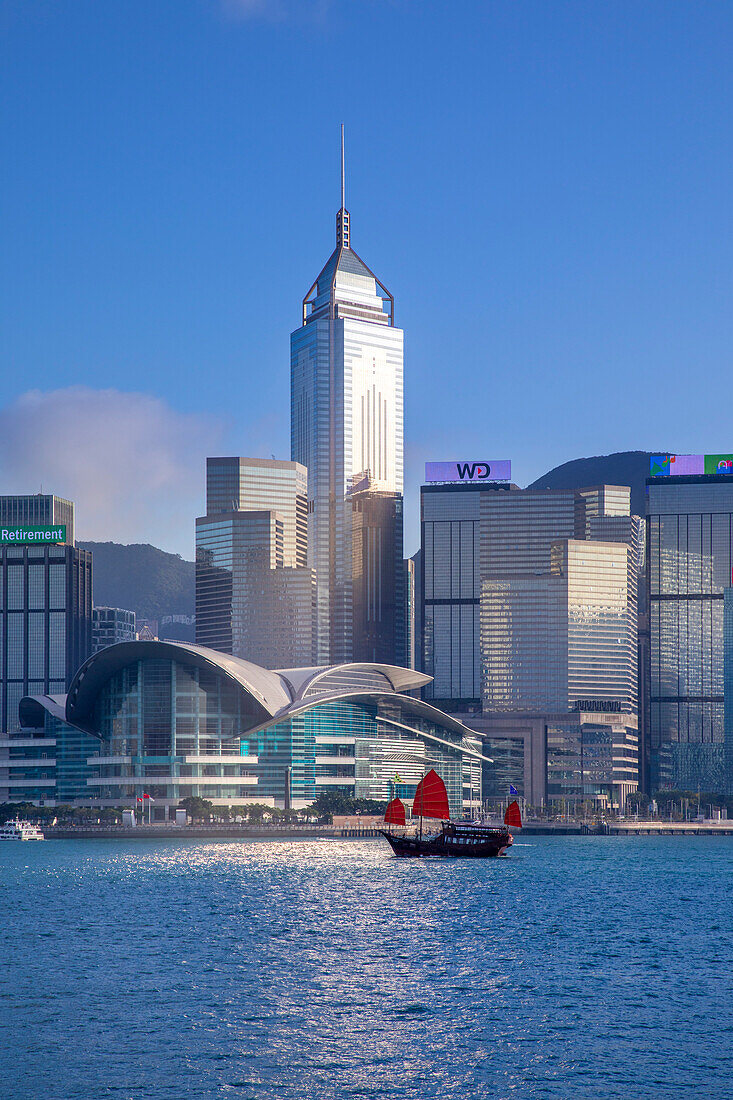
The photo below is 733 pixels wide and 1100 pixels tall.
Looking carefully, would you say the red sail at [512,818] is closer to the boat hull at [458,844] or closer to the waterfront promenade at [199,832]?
the boat hull at [458,844]

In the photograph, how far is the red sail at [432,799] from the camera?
13900 cm

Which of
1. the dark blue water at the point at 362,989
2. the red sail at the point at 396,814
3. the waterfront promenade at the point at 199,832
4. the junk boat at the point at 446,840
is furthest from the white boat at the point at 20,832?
the dark blue water at the point at 362,989

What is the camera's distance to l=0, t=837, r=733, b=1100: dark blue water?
42562 mm

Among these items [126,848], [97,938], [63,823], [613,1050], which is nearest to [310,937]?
[97,938]

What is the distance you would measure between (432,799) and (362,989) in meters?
83.7

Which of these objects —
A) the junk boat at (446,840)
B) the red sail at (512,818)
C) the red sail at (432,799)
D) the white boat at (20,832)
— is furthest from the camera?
the white boat at (20,832)

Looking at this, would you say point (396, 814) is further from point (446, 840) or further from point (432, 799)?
point (446, 840)

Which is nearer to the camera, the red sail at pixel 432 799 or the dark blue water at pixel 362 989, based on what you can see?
the dark blue water at pixel 362 989

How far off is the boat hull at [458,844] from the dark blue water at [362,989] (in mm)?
26996

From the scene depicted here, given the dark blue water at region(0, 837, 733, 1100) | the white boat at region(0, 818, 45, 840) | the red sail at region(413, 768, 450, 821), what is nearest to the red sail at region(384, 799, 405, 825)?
the red sail at region(413, 768, 450, 821)

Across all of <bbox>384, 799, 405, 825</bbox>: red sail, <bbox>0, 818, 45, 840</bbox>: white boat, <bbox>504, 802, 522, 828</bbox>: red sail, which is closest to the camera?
<bbox>384, 799, 405, 825</bbox>: red sail

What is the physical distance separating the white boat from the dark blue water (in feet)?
263

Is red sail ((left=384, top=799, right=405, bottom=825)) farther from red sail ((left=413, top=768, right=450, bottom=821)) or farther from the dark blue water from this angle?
the dark blue water

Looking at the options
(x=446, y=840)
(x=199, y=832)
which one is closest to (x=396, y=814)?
(x=446, y=840)
